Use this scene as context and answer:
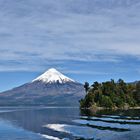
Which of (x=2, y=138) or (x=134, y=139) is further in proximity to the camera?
(x=2, y=138)

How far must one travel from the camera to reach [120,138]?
82.0 meters

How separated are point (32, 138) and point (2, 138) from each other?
6.72 meters

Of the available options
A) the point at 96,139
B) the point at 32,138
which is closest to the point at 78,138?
the point at 96,139

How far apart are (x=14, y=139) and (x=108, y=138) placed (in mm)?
19445

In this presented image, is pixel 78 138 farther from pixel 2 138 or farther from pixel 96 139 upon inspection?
pixel 2 138

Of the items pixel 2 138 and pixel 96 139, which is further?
pixel 2 138

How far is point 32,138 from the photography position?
8606 centimetres

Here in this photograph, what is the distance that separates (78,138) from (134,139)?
11.7 meters

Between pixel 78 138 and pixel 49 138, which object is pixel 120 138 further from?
pixel 49 138

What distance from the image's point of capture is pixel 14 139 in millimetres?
83688

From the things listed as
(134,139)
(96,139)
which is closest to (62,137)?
(96,139)

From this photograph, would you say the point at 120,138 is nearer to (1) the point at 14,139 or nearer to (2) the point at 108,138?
(2) the point at 108,138

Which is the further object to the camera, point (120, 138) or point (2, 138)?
point (2, 138)

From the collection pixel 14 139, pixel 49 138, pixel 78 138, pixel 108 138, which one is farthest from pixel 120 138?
pixel 14 139
